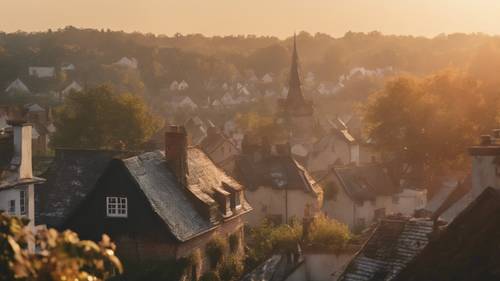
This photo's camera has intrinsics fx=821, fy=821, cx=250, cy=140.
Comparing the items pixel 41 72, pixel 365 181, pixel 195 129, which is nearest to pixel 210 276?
pixel 365 181

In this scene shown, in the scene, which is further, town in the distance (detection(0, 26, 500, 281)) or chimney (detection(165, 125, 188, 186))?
chimney (detection(165, 125, 188, 186))

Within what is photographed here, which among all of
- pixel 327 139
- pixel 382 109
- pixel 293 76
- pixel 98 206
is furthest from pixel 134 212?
pixel 293 76

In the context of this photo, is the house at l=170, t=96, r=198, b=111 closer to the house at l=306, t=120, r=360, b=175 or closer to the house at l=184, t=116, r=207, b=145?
the house at l=184, t=116, r=207, b=145

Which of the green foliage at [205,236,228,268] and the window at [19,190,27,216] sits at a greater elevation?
the window at [19,190,27,216]

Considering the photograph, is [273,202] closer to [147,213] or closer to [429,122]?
[429,122]

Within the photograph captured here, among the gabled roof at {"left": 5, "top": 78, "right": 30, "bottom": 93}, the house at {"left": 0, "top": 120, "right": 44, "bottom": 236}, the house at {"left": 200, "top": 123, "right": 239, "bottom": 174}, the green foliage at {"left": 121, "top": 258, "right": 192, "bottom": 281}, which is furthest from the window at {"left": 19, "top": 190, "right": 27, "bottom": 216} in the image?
the gabled roof at {"left": 5, "top": 78, "right": 30, "bottom": 93}

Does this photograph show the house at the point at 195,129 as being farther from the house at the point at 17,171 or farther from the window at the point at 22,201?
the window at the point at 22,201

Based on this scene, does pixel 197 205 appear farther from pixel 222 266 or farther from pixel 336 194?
pixel 336 194
